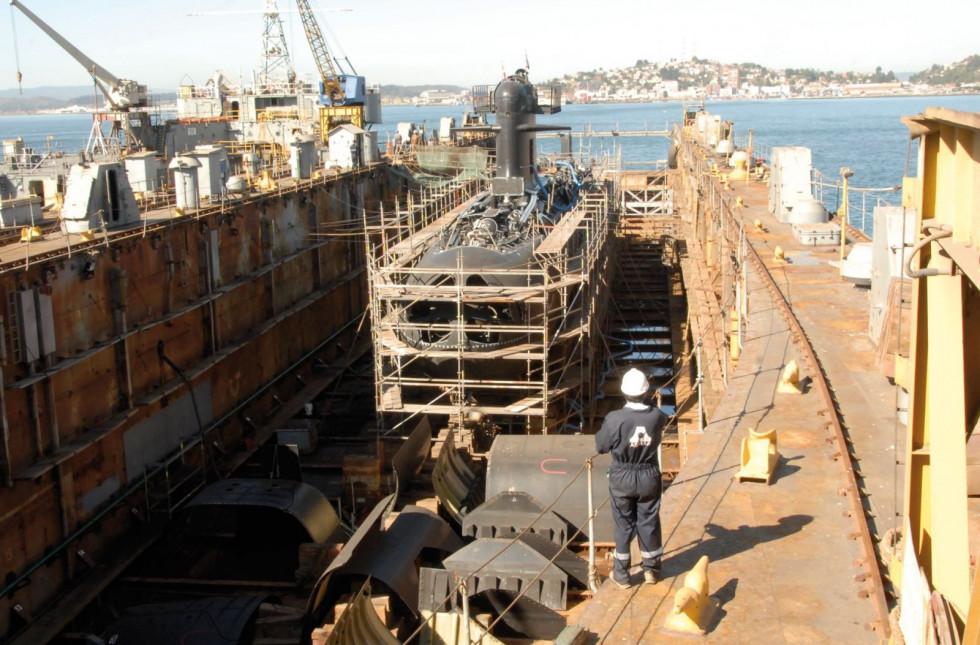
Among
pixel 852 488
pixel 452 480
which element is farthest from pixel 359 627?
pixel 452 480

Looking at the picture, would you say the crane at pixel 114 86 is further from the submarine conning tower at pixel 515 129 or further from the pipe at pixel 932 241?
the pipe at pixel 932 241

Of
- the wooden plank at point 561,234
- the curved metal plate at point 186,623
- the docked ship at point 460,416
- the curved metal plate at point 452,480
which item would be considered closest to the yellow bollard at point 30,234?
the docked ship at point 460,416

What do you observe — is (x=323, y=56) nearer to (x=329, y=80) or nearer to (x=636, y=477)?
(x=329, y=80)

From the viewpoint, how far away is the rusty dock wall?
1509 centimetres

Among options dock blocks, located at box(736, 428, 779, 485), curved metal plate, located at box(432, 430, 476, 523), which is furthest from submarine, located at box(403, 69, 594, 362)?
dock blocks, located at box(736, 428, 779, 485)

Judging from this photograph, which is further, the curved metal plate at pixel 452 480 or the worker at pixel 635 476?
the curved metal plate at pixel 452 480

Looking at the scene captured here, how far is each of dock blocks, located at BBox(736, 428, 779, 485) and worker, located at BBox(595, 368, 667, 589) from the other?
7.69 feet

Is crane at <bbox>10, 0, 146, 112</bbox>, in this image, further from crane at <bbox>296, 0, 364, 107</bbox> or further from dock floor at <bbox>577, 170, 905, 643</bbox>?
dock floor at <bbox>577, 170, 905, 643</bbox>

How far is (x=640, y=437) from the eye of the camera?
8.24 meters

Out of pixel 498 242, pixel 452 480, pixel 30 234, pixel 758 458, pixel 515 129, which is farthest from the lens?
pixel 515 129

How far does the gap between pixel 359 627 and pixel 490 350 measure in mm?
10246

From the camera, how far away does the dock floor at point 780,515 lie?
7.69 m

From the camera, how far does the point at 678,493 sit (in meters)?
10.4

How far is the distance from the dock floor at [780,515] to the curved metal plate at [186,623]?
6.55 meters
